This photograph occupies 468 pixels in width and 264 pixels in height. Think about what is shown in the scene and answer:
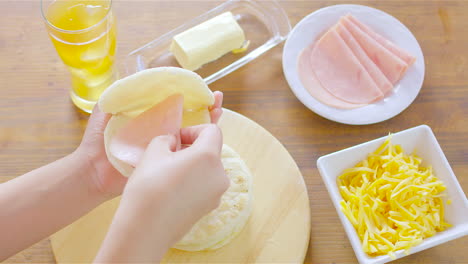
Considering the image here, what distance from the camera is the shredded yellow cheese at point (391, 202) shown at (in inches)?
54.1

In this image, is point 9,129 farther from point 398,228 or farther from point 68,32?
point 398,228

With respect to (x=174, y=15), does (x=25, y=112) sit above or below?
below

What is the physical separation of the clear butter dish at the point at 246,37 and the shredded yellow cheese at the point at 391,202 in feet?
2.04

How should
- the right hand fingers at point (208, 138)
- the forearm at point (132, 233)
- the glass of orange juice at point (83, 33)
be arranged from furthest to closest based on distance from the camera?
1. the glass of orange juice at point (83, 33)
2. the right hand fingers at point (208, 138)
3. the forearm at point (132, 233)

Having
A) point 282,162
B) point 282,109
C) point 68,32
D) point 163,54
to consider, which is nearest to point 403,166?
point 282,162

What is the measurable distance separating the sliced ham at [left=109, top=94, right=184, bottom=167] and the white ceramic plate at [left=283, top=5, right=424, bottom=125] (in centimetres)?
58

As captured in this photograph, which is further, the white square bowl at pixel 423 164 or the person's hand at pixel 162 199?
the white square bowl at pixel 423 164

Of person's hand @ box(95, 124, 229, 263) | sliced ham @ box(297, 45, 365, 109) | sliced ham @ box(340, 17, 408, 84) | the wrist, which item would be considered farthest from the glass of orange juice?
sliced ham @ box(340, 17, 408, 84)

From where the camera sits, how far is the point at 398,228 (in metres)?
1.41

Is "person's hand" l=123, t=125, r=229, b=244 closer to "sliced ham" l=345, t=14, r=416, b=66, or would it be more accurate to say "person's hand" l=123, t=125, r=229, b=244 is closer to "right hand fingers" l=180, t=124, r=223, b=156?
"right hand fingers" l=180, t=124, r=223, b=156

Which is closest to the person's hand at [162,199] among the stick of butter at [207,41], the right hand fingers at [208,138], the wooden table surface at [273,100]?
the right hand fingers at [208,138]

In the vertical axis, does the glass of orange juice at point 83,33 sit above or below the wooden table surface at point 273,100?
above

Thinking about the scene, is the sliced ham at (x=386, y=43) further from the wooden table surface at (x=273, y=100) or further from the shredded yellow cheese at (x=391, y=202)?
the shredded yellow cheese at (x=391, y=202)

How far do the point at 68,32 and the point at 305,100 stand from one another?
81cm
